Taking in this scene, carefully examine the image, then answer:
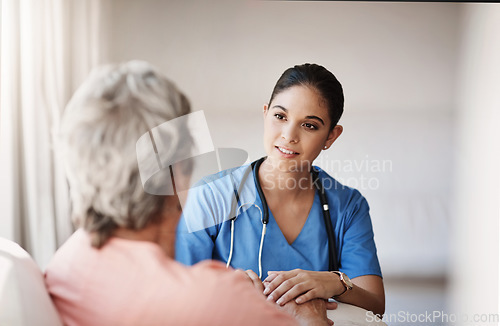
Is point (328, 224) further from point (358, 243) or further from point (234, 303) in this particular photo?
point (234, 303)

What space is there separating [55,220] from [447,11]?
4.87 ft

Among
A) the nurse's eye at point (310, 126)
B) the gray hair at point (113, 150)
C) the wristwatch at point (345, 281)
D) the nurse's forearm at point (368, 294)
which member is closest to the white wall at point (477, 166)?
the nurse's forearm at point (368, 294)

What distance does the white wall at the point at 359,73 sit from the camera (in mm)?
1634

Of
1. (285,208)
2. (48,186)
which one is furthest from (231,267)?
(48,186)

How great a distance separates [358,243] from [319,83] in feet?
1.79

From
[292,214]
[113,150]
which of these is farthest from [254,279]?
[113,150]

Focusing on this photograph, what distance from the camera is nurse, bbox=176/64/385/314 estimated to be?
1576mm

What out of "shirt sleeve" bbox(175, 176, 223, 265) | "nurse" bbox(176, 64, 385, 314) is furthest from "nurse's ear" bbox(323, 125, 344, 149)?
"shirt sleeve" bbox(175, 176, 223, 265)

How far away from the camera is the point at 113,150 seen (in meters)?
1.29

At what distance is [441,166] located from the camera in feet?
5.57

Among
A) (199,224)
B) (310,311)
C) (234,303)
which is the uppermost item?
(199,224)

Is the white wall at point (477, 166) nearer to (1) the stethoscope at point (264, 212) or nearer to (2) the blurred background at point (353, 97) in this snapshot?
(2) the blurred background at point (353, 97)

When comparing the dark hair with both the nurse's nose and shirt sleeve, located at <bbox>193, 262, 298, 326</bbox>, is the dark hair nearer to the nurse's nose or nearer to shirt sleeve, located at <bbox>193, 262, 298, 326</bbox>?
the nurse's nose

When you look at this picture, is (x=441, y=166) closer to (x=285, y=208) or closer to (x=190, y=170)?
(x=285, y=208)
